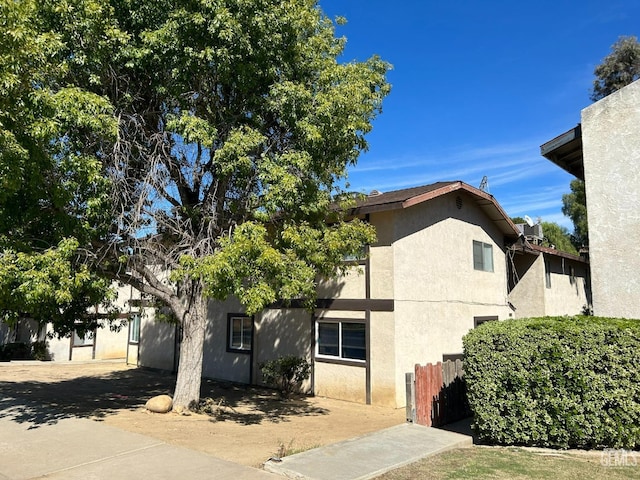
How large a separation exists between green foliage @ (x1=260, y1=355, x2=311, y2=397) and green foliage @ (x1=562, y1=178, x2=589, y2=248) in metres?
28.2

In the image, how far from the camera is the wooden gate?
10.4m

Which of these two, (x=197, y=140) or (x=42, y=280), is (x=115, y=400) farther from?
(x=197, y=140)

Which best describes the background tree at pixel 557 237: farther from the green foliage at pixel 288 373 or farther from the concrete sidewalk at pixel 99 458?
the concrete sidewalk at pixel 99 458

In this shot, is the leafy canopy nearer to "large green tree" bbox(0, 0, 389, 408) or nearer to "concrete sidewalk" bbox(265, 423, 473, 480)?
"large green tree" bbox(0, 0, 389, 408)

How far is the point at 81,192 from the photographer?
29.9 feet

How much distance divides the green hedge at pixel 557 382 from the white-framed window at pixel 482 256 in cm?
776

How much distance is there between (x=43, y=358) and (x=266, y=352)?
15.6 metres

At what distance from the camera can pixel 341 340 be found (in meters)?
14.1

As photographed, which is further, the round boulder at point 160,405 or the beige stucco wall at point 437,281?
the beige stucco wall at point 437,281

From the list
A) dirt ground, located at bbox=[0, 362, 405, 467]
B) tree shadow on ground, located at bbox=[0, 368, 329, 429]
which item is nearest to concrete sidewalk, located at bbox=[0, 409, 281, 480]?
dirt ground, located at bbox=[0, 362, 405, 467]

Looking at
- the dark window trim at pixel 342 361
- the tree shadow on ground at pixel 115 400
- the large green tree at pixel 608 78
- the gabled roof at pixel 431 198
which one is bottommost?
the tree shadow on ground at pixel 115 400

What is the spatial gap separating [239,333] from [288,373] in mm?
3387

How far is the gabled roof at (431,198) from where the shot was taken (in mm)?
13007

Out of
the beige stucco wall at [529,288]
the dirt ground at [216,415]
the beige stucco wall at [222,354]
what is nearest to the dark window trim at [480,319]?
the beige stucco wall at [529,288]
